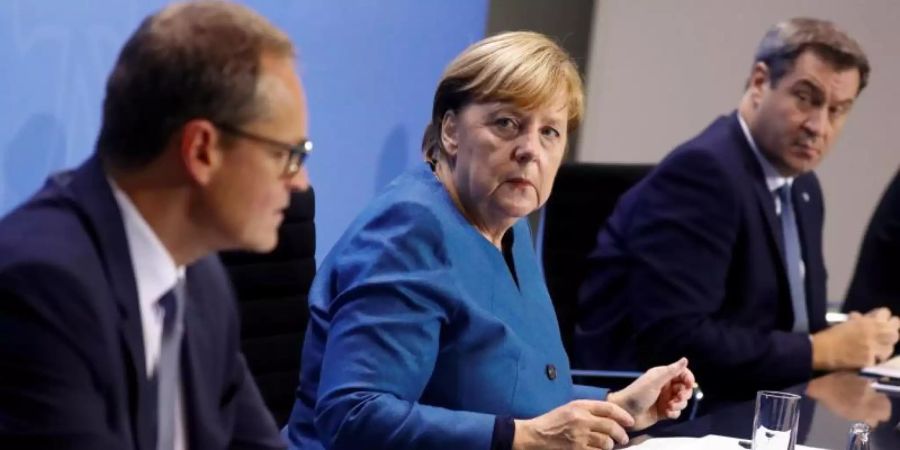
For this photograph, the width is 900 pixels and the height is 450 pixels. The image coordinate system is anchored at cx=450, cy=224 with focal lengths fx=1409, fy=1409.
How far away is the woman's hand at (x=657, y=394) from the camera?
2289mm

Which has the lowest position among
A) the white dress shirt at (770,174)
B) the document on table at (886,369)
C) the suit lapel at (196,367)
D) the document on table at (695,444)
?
the document on table at (886,369)

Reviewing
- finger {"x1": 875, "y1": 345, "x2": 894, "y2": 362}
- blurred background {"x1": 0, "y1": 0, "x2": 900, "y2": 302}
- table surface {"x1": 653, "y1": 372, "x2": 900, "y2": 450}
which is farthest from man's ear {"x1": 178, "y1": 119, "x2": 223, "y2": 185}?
finger {"x1": 875, "y1": 345, "x2": 894, "y2": 362}

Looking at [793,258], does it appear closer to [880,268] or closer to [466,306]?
[880,268]

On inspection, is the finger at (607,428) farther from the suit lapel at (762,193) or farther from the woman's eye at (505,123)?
the suit lapel at (762,193)

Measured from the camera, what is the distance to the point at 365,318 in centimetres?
212

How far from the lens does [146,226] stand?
1494 millimetres

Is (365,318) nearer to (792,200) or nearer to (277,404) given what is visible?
(277,404)

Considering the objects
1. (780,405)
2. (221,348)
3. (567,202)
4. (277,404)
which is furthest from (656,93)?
(221,348)

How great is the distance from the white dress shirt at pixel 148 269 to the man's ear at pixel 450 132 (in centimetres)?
91

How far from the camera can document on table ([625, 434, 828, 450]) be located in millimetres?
2256

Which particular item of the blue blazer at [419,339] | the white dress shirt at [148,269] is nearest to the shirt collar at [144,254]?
the white dress shirt at [148,269]

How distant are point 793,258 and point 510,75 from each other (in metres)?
1.40

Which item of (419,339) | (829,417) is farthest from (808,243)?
(419,339)

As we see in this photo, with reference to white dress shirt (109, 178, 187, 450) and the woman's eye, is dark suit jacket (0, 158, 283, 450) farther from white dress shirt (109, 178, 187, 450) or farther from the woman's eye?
the woman's eye
